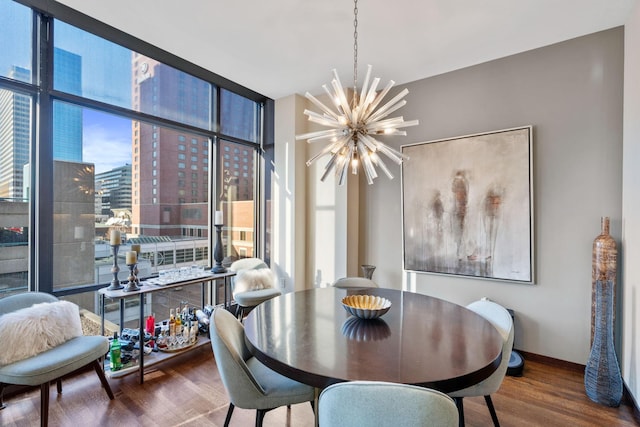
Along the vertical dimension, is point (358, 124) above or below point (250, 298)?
above

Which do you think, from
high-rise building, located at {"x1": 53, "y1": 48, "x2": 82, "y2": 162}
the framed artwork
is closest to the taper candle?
high-rise building, located at {"x1": 53, "y1": 48, "x2": 82, "y2": 162}

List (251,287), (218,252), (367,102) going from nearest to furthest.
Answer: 1. (367,102)
2. (251,287)
3. (218,252)

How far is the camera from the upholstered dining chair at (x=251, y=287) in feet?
10.2

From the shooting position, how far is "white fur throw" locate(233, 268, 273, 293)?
3.25 metres

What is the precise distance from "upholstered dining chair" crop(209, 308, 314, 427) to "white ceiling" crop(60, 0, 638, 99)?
2.37m

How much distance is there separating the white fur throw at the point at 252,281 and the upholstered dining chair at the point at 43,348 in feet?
4.26

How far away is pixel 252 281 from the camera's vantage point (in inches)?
129

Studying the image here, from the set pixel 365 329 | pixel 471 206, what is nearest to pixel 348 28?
pixel 471 206

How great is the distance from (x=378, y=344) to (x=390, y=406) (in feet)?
1.74

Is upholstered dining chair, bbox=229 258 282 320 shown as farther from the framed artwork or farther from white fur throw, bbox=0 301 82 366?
the framed artwork

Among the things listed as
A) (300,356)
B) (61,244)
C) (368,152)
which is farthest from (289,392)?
(61,244)

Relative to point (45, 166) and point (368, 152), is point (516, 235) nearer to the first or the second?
point (368, 152)

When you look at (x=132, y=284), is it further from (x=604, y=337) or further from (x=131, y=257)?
(x=604, y=337)

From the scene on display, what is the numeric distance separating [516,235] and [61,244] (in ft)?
13.5
